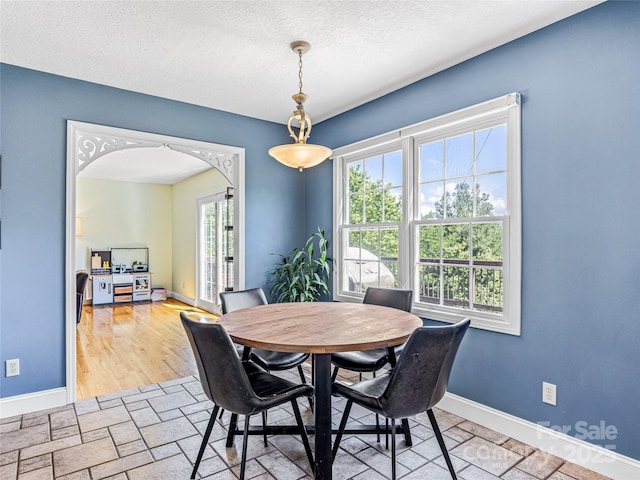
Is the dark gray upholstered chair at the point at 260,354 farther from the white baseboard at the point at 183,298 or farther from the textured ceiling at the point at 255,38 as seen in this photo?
the white baseboard at the point at 183,298

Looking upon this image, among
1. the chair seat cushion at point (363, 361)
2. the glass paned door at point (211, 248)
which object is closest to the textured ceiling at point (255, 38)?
the chair seat cushion at point (363, 361)

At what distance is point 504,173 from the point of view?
2609 millimetres

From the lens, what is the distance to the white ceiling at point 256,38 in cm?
217

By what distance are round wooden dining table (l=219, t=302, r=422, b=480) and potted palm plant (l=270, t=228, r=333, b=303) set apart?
152 centimetres

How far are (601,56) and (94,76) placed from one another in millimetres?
3633

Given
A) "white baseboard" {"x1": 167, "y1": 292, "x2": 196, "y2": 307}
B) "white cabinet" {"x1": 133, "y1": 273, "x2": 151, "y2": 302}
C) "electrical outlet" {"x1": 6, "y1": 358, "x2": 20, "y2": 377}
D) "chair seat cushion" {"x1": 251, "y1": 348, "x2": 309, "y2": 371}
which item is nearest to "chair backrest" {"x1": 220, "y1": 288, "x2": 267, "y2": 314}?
"chair seat cushion" {"x1": 251, "y1": 348, "x2": 309, "y2": 371}

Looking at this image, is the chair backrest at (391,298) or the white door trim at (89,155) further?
the white door trim at (89,155)

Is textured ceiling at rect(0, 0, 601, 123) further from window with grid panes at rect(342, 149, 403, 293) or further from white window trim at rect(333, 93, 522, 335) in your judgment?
window with grid panes at rect(342, 149, 403, 293)

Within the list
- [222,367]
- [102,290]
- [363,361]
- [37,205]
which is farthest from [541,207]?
[102,290]

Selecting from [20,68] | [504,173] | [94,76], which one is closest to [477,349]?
[504,173]

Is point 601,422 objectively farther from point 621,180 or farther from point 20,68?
point 20,68

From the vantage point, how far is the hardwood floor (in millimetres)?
3477

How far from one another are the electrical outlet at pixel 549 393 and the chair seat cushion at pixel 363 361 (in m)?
0.98

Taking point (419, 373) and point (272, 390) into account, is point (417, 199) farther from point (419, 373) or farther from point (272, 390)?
point (272, 390)
